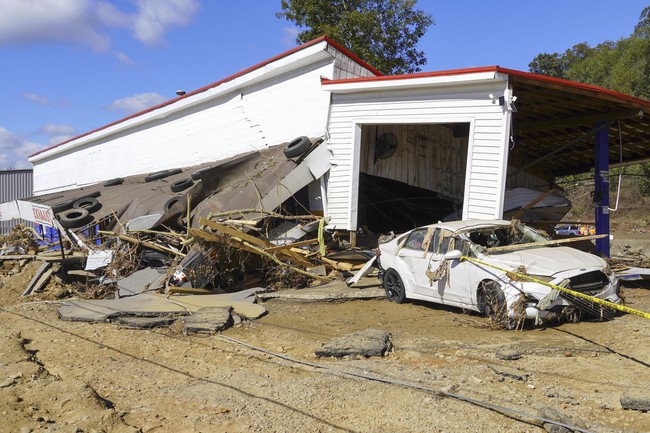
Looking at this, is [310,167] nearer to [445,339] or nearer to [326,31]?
[445,339]

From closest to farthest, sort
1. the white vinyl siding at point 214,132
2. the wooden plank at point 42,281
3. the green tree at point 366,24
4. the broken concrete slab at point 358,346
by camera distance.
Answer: the broken concrete slab at point 358,346, the wooden plank at point 42,281, the white vinyl siding at point 214,132, the green tree at point 366,24

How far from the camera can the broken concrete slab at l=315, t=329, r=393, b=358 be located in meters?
7.07

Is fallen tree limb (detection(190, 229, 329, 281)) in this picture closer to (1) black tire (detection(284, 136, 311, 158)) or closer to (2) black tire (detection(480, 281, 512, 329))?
(1) black tire (detection(284, 136, 311, 158))

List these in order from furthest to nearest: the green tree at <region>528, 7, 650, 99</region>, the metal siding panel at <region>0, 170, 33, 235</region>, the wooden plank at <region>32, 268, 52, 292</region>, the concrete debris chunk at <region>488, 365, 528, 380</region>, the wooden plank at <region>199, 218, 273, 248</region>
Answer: the green tree at <region>528, 7, 650, 99</region>, the metal siding panel at <region>0, 170, 33, 235</region>, the wooden plank at <region>32, 268, 52, 292</region>, the wooden plank at <region>199, 218, 273, 248</region>, the concrete debris chunk at <region>488, 365, 528, 380</region>

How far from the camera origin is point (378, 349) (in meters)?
7.09

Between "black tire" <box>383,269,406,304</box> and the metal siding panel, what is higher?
the metal siding panel

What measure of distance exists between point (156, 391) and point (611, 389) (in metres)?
4.34

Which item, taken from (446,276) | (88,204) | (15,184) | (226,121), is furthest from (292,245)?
(15,184)

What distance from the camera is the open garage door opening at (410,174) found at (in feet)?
50.0

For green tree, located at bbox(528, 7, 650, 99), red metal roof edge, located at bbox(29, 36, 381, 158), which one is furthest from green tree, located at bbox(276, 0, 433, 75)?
green tree, located at bbox(528, 7, 650, 99)

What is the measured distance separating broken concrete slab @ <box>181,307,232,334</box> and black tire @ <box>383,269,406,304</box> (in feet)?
9.34

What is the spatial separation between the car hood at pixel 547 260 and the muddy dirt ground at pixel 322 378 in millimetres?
773

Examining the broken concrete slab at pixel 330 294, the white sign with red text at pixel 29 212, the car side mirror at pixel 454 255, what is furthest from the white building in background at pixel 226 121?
the car side mirror at pixel 454 255

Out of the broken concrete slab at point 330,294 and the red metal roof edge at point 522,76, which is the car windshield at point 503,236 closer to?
the broken concrete slab at point 330,294
